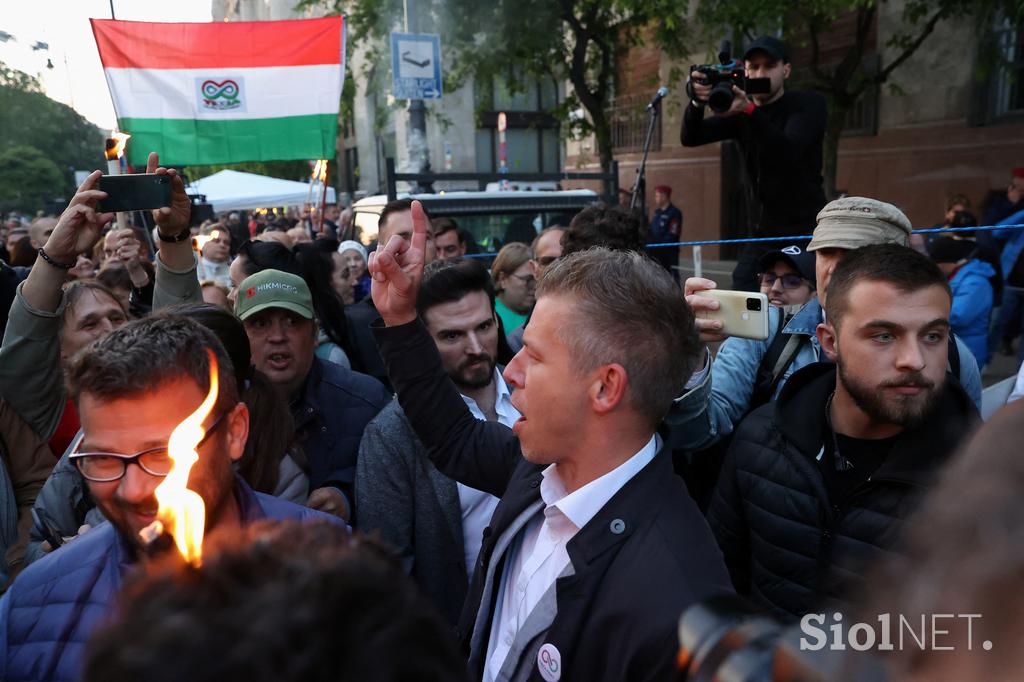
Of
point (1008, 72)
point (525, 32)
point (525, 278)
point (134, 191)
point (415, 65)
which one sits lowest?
point (525, 278)

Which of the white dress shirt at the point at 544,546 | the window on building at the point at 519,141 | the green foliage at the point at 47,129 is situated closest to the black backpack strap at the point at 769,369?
the white dress shirt at the point at 544,546

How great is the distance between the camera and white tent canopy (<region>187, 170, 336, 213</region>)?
1816 centimetres

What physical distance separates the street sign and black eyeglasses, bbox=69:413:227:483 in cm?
708

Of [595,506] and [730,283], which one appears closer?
[595,506]

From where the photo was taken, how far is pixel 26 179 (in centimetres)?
3719

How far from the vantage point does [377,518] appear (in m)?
2.39

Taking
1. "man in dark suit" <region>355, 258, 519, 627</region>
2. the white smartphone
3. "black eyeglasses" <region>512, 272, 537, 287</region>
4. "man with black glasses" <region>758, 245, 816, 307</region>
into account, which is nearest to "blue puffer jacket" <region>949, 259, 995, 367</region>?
"man with black glasses" <region>758, 245, 816, 307</region>

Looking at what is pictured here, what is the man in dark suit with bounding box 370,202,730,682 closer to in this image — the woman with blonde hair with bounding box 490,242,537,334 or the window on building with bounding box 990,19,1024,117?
the woman with blonde hair with bounding box 490,242,537,334

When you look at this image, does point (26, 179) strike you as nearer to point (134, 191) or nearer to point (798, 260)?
point (134, 191)

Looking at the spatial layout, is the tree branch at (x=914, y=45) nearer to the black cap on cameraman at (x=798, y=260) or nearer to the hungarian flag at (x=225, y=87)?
the hungarian flag at (x=225, y=87)

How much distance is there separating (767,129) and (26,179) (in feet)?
139

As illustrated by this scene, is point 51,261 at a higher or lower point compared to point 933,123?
lower

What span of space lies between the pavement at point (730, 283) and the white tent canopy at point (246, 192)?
29.2 ft

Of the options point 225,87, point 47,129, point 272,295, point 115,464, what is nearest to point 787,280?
point 272,295
